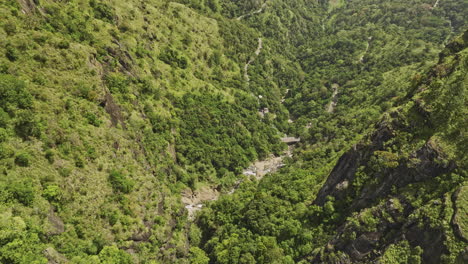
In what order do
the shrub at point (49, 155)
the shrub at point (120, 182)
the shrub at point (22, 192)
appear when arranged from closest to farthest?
the shrub at point (22, 192), the shrub at point (49, 155), the shrub at point (120, 182)

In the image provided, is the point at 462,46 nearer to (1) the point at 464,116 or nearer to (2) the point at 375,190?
(1) the point at 464,116

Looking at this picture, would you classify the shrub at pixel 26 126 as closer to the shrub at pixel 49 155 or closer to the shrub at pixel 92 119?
the shrub at pixel 49 155

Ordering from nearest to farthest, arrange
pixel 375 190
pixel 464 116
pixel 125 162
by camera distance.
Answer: pixel 464 116
pixel 375 190
pixel 125 162

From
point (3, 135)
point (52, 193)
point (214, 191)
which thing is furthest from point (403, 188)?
point (3, 135)

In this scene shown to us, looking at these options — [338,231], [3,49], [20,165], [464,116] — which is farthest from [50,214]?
[464,116]

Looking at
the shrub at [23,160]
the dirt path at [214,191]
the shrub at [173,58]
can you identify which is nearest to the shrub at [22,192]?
the shrub at [23,160]

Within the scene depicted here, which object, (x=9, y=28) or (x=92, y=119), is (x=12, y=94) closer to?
(x=92, y=119)

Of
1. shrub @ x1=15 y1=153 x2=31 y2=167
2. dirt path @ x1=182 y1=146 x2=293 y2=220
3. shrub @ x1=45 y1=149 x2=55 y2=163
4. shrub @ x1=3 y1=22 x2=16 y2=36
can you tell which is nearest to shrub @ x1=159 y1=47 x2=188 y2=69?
dirt path @ x1=182 y1=146 x2=293 y2=220

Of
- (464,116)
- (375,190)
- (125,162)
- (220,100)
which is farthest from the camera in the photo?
(220,100)
